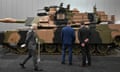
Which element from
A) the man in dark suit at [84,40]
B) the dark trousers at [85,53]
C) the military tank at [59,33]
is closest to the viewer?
the man in dark suit at [84,40]

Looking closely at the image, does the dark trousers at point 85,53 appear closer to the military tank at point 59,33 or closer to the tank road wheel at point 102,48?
the military tank at point 59,33

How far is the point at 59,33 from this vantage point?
17.7 meters

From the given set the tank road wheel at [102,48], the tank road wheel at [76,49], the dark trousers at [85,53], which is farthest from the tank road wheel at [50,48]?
the dark trousers at [85,53]

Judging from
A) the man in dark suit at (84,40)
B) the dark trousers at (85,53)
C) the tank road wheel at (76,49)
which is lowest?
the tank road wheel at (76,49)

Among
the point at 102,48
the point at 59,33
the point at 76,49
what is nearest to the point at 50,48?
the point at 59,33

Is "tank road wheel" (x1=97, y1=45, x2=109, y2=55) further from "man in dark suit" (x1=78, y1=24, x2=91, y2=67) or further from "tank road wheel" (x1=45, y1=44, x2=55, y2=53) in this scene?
"man in dark suit" (x1=78, y1=24, x2=91, y2=67)

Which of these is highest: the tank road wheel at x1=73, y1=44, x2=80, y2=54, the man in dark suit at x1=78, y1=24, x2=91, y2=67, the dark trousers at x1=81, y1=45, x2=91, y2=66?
the man in dark suit at x1=78, y1=24, x2=91, y2=67

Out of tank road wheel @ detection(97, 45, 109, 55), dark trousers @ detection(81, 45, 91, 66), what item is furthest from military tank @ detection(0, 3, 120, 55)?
dark trousers @ detection(81, 45, 91, 66)

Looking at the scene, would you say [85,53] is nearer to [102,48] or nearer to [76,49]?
[76,49]

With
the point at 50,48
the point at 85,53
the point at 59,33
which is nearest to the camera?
the point at 85,53

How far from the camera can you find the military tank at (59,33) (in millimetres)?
17547

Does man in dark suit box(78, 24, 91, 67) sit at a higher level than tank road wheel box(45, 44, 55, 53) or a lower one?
higher

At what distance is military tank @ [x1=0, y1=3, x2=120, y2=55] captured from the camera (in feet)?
57.6

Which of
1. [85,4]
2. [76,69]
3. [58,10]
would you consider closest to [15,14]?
[85,4]
